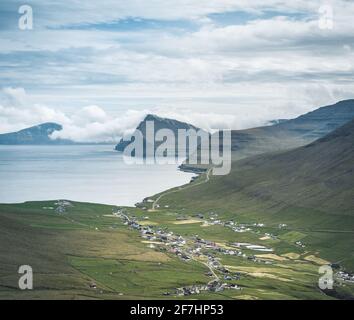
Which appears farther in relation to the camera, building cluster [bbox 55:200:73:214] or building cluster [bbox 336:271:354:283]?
building cluster [bbox 55:200:73:214]

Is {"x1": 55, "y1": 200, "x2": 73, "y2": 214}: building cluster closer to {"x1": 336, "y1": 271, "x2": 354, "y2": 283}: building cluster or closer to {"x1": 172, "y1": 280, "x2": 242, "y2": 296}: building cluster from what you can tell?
{"x1": 172, "y1": 280, "x2": 242, "y2": 296}: building cluster

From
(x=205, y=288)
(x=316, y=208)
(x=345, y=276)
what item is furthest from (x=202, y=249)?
(x=316, y=208)

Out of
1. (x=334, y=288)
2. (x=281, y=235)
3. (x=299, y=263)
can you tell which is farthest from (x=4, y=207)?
(x=334, y=288)

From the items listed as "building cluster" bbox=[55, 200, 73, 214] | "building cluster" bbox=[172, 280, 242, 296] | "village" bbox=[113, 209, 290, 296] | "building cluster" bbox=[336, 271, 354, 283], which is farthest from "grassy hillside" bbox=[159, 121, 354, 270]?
"building cluster" bbox=[55, 200, 73, 214]

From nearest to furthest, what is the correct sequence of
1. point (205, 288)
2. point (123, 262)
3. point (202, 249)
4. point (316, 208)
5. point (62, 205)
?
point (205, 288)
point (123, 262)
point (202, 249)
point (316, 208)
point (62, 205)

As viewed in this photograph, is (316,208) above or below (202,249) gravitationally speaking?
above

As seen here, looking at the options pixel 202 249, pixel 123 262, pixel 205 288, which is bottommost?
pixel 205 288

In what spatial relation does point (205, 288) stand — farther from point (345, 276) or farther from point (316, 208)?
point (316, 208)

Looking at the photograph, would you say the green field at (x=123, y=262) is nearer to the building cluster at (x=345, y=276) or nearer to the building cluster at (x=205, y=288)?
the building cluster at (x=205, y=288)

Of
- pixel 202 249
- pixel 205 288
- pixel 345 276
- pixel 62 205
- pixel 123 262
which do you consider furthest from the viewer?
pixel 62 205

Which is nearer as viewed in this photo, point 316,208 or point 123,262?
point 123,262
